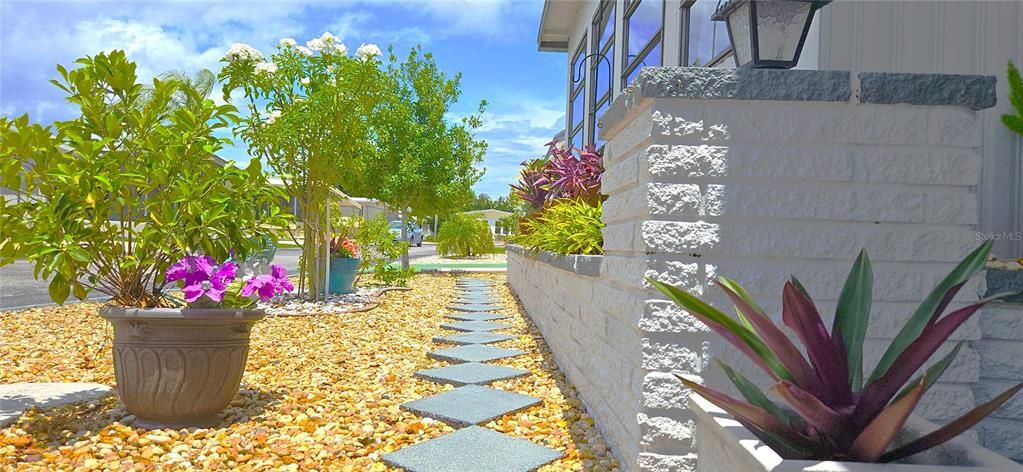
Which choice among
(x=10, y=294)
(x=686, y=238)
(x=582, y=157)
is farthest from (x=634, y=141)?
(x=10, y=294)

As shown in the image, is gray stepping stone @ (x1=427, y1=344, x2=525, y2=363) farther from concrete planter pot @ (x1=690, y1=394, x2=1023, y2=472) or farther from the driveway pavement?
the driveway pavement

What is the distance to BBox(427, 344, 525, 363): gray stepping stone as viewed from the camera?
4629 mm

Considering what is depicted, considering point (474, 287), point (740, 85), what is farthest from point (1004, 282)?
point (474, 287)

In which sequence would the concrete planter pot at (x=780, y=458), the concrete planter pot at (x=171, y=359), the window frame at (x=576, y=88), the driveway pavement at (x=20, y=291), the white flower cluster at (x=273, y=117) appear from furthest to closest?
the window frame at (x=576, y=88) < the driveway pavement at (x=20, y=291) < the white flower cluster at (x=273, y=117) < the concrete planter pot at (x=171, y=359) < the concrete planter pot at (x=780, y=458)

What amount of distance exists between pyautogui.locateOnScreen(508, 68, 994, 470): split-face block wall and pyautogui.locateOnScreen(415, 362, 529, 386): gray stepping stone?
185 centimetres

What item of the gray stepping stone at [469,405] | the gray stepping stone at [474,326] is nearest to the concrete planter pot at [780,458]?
the gray stepping stone at [469,405]

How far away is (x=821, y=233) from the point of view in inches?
84.0

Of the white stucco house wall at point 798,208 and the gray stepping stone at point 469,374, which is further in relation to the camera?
the gray stepping stone at point 469,374

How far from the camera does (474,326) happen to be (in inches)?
244

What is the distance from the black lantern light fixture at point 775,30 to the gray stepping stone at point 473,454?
5.55 feet

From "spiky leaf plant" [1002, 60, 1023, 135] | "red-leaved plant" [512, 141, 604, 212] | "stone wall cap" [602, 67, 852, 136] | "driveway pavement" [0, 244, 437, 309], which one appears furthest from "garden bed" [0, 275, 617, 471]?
"spiky leaf plant" [1002, 60, 1023, 135]

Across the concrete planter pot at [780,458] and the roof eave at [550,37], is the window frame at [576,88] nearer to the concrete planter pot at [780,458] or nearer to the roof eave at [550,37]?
the roof eave at [550,37]

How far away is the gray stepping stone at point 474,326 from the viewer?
6054 mm

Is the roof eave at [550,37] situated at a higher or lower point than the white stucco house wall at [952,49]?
higher
